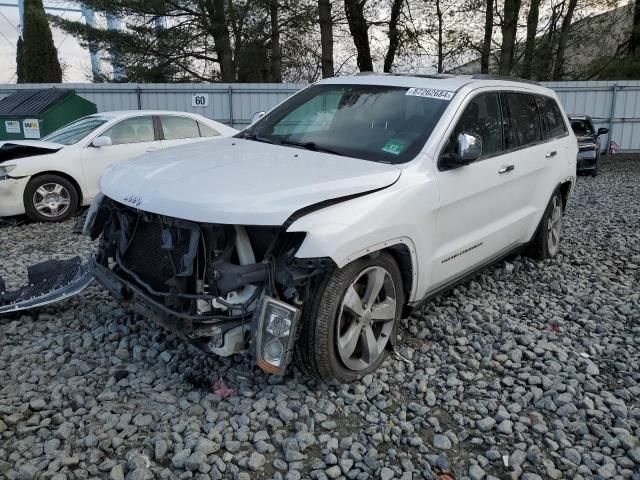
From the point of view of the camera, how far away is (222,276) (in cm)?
299

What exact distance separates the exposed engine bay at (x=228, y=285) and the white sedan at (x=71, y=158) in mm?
5000

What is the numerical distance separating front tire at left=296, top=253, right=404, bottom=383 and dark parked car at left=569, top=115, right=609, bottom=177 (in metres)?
11.8

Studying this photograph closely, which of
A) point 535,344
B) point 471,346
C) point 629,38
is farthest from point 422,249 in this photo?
point 629,38

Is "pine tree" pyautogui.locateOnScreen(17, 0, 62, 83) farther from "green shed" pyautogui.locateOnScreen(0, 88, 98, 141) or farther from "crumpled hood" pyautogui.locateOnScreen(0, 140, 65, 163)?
"crumpled hood" pyautogui.locateOnScreen(0, 140, 65, 163)

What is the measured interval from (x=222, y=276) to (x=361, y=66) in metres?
20.5

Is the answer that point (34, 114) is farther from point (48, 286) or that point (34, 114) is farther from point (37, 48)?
point (37, 48)

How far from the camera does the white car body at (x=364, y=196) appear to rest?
297 centimetres

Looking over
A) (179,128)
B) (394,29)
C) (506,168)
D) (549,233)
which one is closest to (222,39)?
(394,29)

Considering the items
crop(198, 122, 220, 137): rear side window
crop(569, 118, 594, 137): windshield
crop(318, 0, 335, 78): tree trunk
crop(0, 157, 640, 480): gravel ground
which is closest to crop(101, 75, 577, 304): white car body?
crop(0, 157, 640, 480): gravel ground

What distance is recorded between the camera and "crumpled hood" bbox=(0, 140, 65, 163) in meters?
7.61

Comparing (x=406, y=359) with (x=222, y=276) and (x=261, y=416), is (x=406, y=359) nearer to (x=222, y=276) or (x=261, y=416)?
(x=261, y=416)

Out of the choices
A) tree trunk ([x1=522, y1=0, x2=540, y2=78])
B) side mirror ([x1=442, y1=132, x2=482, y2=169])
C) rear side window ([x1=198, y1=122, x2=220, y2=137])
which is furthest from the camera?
tree trunk ([x1=522, y1=0, x2=540, y2=78])

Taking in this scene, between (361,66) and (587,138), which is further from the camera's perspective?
(361,66)

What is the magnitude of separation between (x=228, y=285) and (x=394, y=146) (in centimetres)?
154
